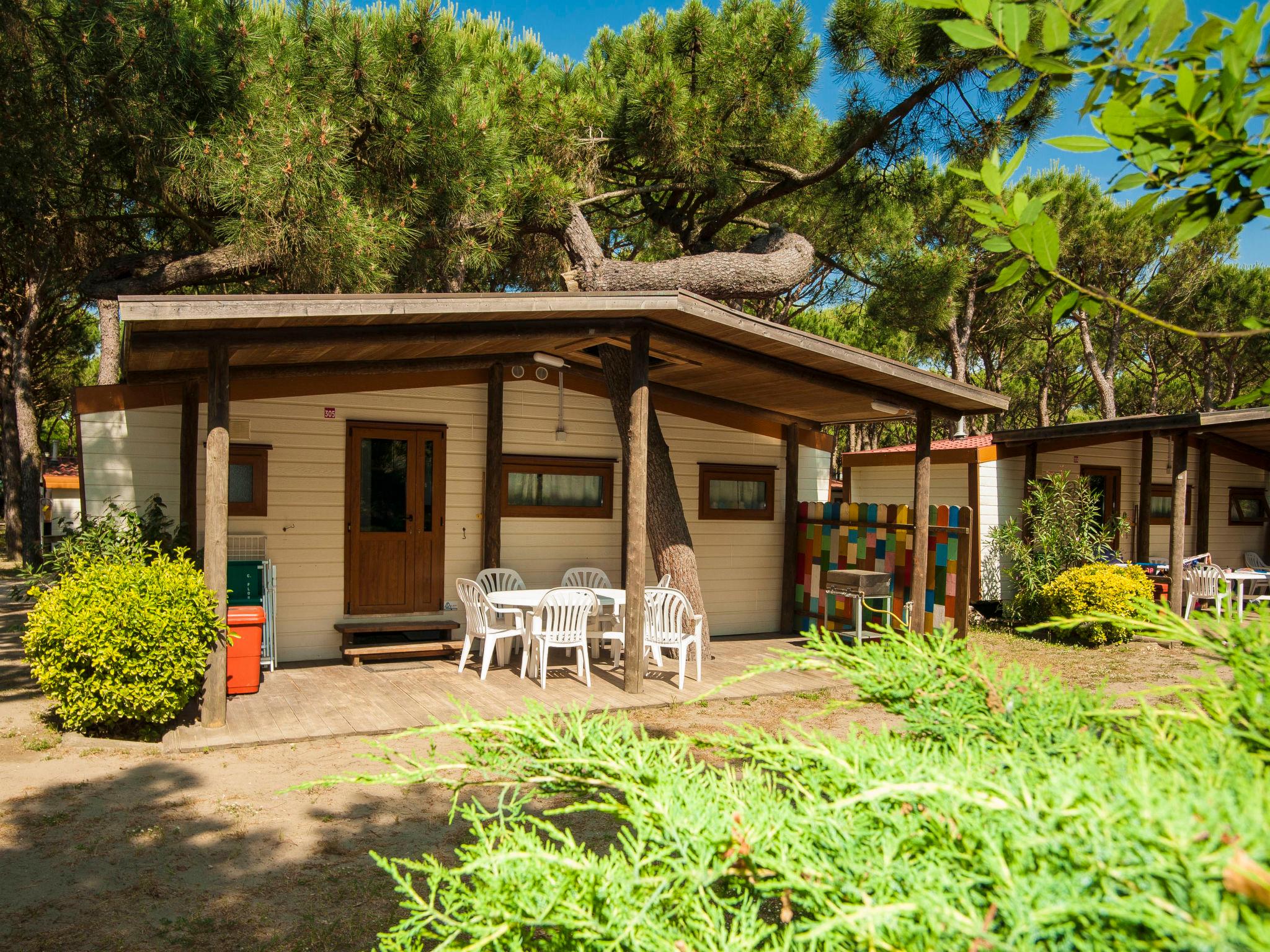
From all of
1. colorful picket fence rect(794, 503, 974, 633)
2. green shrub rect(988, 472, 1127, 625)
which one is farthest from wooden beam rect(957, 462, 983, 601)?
colorful picket fence rect(794, 503, 974, 633)

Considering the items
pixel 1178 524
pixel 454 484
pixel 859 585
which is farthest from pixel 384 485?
pixel 1178 524

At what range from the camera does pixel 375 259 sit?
8.49 metres

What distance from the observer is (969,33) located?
4.25ft

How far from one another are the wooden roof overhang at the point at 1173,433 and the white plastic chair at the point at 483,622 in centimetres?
781

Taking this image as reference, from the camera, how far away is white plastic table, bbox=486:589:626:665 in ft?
25.4

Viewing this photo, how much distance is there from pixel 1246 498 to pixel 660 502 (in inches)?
475

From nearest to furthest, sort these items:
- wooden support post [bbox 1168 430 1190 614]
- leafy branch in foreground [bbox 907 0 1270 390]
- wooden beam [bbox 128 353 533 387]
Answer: leafy branch in foreground [bbox 907 0 1270 390] < wooden beam [bbox 128 353 533 387] < wooden support post [bbox 1168 430 1190 614]

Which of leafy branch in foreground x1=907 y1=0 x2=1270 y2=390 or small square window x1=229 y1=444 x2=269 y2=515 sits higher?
leafy branch in foreground x1=907 y1=0 x2=1270 y2=390

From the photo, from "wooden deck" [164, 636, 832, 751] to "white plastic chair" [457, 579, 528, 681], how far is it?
8.7 inches

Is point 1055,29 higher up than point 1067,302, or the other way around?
point 1055,29

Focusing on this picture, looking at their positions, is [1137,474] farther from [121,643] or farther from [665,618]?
[121,643]

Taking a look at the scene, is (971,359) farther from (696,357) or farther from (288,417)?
(288,417)

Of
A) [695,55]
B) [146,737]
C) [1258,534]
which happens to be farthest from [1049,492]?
[146,737]

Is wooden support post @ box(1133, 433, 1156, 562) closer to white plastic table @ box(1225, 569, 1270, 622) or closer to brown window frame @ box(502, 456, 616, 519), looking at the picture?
white plastic table @ box(1225, 569, 1270, 622)
